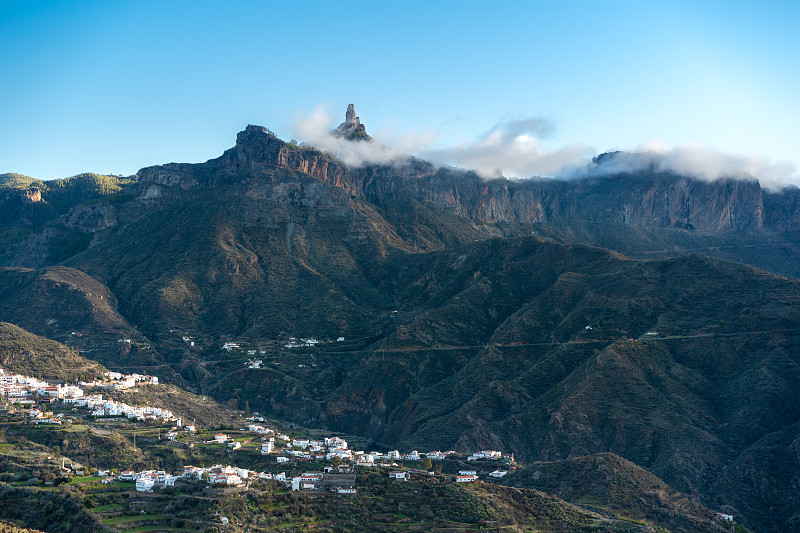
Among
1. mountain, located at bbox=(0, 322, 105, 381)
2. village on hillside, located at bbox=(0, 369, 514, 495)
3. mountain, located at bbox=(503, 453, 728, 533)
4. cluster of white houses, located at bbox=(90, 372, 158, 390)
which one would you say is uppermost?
mountain, located at bbox=(0, 322, 105, 381)

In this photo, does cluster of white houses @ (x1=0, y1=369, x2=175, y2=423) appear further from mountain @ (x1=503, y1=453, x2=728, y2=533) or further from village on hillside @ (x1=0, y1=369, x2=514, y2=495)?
mountain @ (x1=503, y1=453, x2=728, y2=533)

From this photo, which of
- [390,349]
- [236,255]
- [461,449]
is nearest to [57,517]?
[461,449]

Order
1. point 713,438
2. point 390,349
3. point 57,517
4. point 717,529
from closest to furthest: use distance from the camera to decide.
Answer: point 57,517, point 717,529, point 713,438, point 390,349

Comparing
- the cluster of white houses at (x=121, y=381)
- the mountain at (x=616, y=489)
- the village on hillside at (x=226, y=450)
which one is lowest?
the mountain at (x=616, y=489)

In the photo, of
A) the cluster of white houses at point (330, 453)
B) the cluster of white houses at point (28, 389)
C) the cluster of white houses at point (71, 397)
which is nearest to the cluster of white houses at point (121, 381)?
the cluster of white houses at point (71, 397)

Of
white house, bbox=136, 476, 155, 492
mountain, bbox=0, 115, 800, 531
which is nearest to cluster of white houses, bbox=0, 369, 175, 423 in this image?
white house, bbox=136, 476, 155, 492

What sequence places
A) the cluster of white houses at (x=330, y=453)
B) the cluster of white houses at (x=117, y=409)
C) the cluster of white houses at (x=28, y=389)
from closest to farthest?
the cluster of white houses at (x=330, y=453) < the cluster of white houses at (x=117, y=409) < the cluster of white houses at (x=28, y=389)

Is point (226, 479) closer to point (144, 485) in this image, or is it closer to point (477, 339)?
point (144, 485)

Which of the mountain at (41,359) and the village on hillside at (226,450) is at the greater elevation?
the mountain at (41,359)

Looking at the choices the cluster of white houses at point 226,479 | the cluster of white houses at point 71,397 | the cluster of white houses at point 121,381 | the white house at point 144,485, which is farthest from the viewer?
the cluster of white houses at point 121,381

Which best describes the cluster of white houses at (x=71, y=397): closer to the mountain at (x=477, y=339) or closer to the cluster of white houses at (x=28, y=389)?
the cluster of white houses at (x=28, y=389)

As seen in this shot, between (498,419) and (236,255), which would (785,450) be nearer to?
(498,419)
